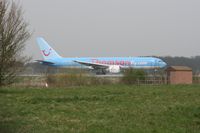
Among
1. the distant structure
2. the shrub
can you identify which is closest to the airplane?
the distant structure

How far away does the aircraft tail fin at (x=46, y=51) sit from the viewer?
73688 millimetres

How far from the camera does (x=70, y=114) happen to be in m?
13.7

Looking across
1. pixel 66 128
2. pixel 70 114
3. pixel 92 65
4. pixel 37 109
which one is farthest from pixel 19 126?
pixel 92 65

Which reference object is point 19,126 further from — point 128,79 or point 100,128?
point 128,79

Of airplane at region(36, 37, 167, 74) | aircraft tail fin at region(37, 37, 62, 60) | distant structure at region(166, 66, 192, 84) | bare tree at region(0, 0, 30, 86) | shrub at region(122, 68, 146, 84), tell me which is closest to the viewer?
bare tree at region(0, 0, 30, 86)

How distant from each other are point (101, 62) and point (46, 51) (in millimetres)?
13470

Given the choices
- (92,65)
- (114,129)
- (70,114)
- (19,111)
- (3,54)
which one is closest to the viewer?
(114,129)

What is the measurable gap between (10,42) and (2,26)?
1.32 metres

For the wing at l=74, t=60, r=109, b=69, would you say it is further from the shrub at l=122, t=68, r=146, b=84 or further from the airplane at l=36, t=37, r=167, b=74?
the shrub at l=122, t=68, r=146, b=84

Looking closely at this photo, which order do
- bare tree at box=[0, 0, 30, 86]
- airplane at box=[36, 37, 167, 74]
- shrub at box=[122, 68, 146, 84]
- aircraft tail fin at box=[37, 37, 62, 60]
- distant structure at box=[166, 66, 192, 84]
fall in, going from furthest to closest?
1. aircraft tail fin at box=[37, 37, 62, 60]
2. airplane at box=[36, 37, 167, 74]
3. distant structure at box=[166, 66, 192, 84]
4. shrub at box=[122, 68, 146, 84]
5. bare tree at box=[0, 0, 30, 86]

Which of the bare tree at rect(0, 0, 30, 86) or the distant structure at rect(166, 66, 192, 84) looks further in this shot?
the distant structure at rect(166, 66, 192, 84)

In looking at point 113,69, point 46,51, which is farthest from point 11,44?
point 46,51

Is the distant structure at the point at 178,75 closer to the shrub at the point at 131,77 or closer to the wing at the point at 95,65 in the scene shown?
the shrub at the point at 131,77

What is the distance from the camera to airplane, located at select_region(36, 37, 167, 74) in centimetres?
6150
